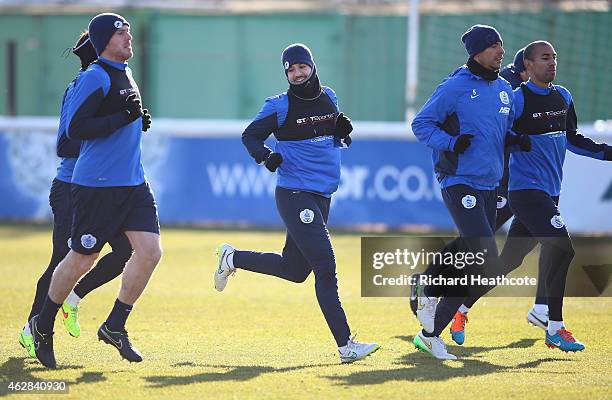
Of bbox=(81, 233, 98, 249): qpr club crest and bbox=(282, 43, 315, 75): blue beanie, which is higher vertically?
bbox=(282, 43, 315, 75): blue beanie

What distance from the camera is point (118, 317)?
8.60 metres

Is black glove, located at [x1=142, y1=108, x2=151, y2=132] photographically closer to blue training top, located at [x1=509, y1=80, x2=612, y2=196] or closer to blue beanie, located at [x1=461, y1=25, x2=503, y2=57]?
blue beanie, located at [x1=461, y1=25, x2=503, y2=57]

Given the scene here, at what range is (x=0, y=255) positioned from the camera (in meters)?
15.8

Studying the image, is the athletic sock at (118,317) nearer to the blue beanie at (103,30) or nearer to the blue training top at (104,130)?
the blue training top at (104,130)

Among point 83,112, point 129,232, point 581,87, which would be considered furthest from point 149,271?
point 581,87

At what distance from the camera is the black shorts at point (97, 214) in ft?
27.3

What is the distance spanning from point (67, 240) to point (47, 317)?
2.75ft

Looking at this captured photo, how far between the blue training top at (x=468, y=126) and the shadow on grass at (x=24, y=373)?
2.90m

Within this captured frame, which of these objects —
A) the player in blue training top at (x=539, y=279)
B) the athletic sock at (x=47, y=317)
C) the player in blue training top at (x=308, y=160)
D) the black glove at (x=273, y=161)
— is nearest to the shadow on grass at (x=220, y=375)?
the player in blue training top at (x=308, y=160)

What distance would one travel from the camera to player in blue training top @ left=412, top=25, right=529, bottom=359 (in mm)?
8812

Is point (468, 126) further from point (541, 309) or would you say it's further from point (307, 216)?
point (541, 309)

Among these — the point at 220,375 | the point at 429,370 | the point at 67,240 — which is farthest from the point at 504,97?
the point at 67,240

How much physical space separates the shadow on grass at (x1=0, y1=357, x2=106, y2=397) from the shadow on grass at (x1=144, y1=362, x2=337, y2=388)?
15.5 inches

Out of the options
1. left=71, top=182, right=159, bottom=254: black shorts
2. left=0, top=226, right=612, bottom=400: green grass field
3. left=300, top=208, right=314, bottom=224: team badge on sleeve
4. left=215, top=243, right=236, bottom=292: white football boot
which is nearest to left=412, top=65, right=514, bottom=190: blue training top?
left=300, top=208, right=314, bottom=224: team badge on sleeve
